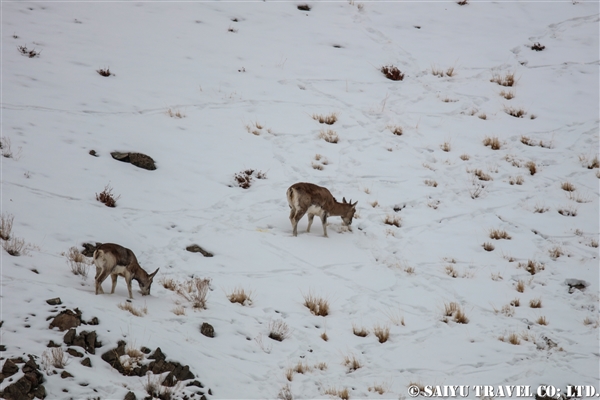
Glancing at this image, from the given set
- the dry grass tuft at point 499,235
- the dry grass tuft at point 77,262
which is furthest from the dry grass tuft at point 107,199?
the dry grass tuft at point 499,235

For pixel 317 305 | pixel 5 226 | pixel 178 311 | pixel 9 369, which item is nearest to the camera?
pixel 9 369

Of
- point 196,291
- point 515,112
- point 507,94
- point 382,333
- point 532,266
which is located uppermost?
point 507,94

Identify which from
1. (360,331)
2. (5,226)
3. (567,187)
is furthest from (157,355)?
(567,187)

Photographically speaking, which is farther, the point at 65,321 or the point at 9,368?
the point at 65,321

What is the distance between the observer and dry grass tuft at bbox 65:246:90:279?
344 inches

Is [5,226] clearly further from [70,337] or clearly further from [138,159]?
[138,159]

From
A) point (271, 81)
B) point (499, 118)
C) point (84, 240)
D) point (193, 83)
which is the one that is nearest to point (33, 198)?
point (84, 240)

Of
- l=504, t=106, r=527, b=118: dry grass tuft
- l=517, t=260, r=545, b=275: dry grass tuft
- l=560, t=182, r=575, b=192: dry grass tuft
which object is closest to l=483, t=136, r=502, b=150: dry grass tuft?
l=504, t=106, r=527, b=118: dry grass tuft

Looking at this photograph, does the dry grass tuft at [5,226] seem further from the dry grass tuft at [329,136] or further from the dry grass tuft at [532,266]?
the dry grass tuft at [532,266]

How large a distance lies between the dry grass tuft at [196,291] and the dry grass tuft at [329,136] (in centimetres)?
683

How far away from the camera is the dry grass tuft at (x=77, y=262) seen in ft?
28.7

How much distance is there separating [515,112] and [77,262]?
1324 cm

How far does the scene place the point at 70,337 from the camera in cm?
660

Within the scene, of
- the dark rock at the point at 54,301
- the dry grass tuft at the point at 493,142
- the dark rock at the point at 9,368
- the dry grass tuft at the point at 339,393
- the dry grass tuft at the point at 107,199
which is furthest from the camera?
the dry grass tuft at the point at 493,142
